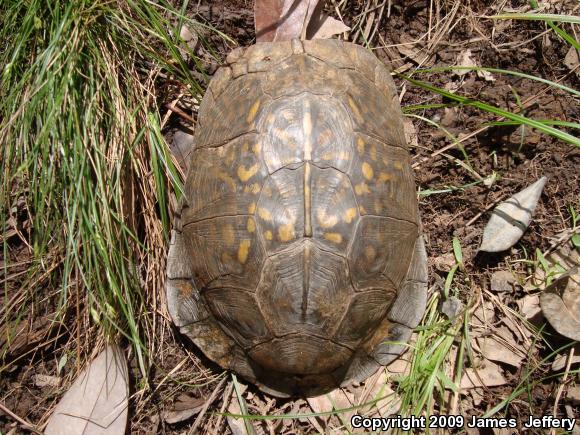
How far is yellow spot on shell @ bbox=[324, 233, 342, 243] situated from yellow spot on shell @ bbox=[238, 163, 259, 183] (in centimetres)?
33

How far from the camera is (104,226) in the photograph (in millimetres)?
2162

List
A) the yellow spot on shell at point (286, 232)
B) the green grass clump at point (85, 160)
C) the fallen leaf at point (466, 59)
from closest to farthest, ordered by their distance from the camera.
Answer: the yellow spot on shell at point (286, 232)
the green grass clump at point (85, 160)
the fallen leaf at point (466, 59)

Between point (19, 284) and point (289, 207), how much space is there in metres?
1.28

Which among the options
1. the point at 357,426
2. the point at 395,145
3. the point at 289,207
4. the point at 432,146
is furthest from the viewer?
the point at 432,146

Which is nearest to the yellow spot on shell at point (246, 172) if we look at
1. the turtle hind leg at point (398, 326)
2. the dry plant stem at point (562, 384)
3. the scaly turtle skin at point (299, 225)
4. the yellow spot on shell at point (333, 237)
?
the scaly turtle skin at point (299, 225)

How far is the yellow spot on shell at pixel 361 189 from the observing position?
1.93m

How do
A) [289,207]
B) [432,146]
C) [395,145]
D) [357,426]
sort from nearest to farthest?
[289,207] → [395,145] → [357,426] → [432,146]

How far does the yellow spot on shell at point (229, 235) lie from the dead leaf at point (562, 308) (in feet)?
4.38

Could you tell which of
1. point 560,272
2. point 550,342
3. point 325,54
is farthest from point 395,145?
point 550,342

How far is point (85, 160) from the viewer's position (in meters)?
2.10

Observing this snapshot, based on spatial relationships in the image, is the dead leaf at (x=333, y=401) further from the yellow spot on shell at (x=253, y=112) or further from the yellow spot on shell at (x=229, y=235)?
the yellow spot on shell at (x=253, y=112)

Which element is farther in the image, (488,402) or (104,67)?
(488,402)

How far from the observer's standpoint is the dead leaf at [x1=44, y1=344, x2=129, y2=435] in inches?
87.8

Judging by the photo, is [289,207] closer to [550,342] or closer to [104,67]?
[104,67]
